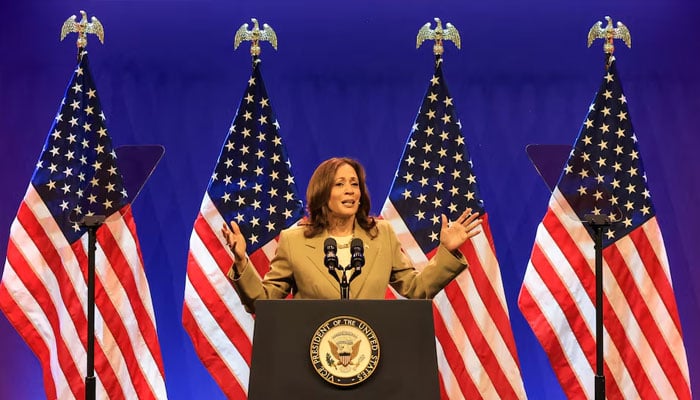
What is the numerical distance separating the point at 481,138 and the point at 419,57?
0.59 m

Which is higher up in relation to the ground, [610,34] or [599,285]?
[610,34]

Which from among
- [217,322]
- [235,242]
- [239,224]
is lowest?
[217,322]

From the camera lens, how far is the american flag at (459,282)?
12.8 feet

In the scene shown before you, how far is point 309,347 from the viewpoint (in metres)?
2.07

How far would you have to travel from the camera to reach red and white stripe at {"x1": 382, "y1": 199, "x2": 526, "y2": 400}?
3.89 m

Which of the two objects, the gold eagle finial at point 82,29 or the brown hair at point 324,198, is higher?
the gold eagle finial at point 82,29

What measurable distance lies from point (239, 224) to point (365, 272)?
128cm

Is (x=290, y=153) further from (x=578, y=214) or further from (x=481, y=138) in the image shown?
(x=578, y=214)

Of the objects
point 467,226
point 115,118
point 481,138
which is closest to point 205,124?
point 115,118

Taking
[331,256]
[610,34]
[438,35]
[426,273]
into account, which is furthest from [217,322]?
[610,34]

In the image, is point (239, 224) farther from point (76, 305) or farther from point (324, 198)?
point (324, 198)

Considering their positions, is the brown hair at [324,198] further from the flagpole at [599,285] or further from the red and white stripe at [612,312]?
the red and white stripe at [612,312]

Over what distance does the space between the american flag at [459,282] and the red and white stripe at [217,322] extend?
882 mm

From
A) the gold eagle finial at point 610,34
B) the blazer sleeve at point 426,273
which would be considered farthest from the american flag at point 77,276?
the gold eagle finial at point 610,34
